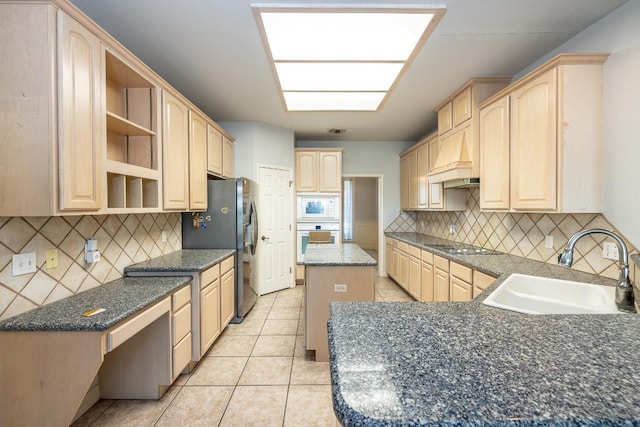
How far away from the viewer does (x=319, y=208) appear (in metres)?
4.73

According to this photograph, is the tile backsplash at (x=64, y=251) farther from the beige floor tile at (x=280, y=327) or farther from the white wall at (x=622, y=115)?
the white wall at (x=622, y=115)

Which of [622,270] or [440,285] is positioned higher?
[622,270]

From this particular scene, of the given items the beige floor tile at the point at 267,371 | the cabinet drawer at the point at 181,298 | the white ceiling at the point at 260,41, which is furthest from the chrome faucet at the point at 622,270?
the cabinet drawer at the point at 181,298

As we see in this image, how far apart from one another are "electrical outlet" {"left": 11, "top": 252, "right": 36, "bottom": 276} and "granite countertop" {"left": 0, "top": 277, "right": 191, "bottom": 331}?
0.70 ft

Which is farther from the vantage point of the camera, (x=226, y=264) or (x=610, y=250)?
(x=226, y=264)

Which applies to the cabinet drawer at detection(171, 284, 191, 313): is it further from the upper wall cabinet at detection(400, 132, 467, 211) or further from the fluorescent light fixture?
the upper wall cabinet at detection(400, 132, 467, 211)

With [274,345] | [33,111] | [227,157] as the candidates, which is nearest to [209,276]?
[274,345]

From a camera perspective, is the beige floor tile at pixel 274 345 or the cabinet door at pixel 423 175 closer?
the beige floor tile at pixel 274 345

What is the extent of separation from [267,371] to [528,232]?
254 cm

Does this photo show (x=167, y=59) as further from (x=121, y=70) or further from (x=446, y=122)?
(x=446, y=122)

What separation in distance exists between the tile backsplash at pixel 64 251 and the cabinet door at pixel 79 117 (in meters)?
0.36

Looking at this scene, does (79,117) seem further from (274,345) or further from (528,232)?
(528,232)

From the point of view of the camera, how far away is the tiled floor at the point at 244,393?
1.75 meters

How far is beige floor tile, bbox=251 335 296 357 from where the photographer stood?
2.51m
